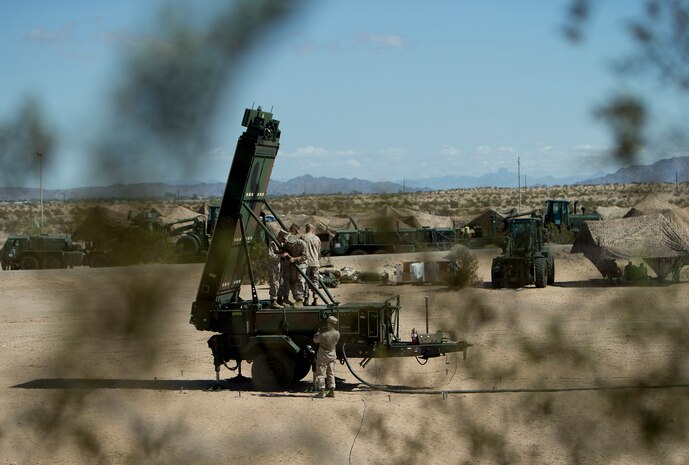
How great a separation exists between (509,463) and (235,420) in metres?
3.59

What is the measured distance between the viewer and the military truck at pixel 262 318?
1453 centimetres

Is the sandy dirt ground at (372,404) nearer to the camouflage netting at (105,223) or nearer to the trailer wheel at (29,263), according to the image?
the camouflage netting at (105,223)

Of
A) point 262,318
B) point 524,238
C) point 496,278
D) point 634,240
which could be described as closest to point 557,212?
point 634,240

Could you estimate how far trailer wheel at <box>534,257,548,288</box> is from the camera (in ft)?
94.8

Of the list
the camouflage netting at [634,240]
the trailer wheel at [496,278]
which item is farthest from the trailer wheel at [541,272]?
the camouflage netting at [634,240]

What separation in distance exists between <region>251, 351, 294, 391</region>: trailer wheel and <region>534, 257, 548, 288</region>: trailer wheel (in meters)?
15.3

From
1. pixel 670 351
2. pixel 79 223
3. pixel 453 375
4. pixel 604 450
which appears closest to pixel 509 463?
pixel 604 450

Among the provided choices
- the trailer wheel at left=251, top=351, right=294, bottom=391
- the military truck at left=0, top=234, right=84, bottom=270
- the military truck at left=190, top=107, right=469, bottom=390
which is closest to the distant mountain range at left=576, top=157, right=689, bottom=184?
the military truck at left=190, top=107, right=469, bottom=390

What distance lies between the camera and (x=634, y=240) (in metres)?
31.0

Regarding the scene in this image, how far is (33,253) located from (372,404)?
103ft

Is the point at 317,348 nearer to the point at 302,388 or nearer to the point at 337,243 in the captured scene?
the point at 302,388

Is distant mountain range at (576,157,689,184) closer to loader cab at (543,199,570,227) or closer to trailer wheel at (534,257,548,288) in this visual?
trailer wheel at (534,257,548,288)

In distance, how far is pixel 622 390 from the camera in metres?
9.47

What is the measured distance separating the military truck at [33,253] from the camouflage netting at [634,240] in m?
20.9
